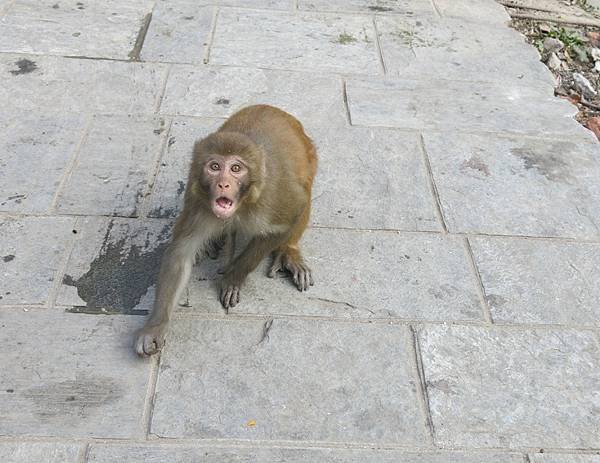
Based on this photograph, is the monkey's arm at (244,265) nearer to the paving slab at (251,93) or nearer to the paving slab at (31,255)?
the paving slab at (31,255)

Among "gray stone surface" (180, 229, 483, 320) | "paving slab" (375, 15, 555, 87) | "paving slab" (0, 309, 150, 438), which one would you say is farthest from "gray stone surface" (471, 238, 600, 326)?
"paving slab" (375, 15, 555, 87)

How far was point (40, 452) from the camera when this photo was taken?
3.59 meters

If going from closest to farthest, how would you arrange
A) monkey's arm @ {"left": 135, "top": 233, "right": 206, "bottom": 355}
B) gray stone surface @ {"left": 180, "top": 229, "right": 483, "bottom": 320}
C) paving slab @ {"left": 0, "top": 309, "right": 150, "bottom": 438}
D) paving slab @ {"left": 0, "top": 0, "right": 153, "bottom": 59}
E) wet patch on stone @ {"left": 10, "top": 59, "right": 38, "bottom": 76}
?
paving slab @ {"left": 0, "top": 309, "right": 150, "bottom": 438}, monkey's arm @ {"left": 135, "top": 233, "right": 206, "bottom": 355}, gray stone surface @ {"left": 180, "top": 229, "right": 483, "bottom": 320}, wet patch on stone @ {"left": 10, "top": 59, "right": 38, "bottom": 76}, paving slab @ {"left": 0, "top": 0, "right": 153, "bottom": 59}

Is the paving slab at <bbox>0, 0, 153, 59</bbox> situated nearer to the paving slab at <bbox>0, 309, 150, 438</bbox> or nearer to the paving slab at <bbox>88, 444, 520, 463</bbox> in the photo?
the paving slab at <bbox>0, 309, 150, 438</bbox>

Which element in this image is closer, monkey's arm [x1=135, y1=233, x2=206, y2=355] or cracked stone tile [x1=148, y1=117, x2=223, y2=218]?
monkey's arm [x1=135, y1=233, x2=206, y2=355]

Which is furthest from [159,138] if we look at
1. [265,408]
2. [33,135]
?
[265,408]

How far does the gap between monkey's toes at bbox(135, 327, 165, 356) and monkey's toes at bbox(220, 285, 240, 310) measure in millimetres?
519

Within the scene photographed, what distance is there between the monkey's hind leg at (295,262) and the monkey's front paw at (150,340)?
98cm

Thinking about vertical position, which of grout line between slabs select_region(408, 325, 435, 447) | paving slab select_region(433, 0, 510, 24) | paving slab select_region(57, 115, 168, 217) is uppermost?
paving slab select_region(433, 0, 510, 24)

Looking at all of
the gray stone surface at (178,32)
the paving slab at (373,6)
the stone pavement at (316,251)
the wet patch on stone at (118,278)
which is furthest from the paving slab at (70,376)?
the paving slab at (373,6)

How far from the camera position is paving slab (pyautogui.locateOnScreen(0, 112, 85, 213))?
523cm

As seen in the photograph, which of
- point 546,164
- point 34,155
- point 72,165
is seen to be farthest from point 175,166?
point 546,164

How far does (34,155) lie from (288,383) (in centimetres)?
310

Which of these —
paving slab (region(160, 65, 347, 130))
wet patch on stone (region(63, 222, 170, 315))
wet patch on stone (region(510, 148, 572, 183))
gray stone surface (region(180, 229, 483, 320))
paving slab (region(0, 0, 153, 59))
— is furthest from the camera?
paving slab (region(0, 0, 153, 59))
